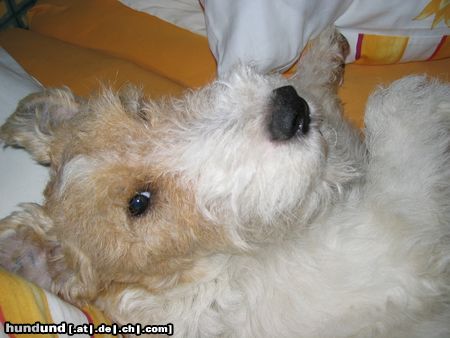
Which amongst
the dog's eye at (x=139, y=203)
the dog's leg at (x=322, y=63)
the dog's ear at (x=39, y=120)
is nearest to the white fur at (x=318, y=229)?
the dog's eye at (x=139, y=203)

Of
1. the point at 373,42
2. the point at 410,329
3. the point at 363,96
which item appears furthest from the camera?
the point at 363,96

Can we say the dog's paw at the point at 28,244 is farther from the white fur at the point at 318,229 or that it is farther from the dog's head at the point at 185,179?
the white fur at the point at 318,229

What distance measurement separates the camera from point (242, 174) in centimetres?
162

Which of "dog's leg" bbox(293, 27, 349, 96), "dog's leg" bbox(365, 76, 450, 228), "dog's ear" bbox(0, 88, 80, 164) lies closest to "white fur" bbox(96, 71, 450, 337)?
"dog's leg" bbox(365, 76, 450, 228)

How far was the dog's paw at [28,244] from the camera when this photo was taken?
1.99 metres

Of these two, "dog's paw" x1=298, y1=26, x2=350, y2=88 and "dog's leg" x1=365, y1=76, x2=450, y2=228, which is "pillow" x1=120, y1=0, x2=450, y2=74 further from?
"dog's leg" x1=365, y1=76, x2=450, y2=228

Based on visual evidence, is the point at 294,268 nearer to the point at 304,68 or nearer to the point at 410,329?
the point at 410,329

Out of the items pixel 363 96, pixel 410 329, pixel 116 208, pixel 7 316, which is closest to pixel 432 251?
pixel 410 329

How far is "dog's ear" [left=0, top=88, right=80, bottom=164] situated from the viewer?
2314 millimetres

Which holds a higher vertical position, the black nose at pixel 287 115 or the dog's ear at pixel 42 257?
the black nose at pixel 287 115

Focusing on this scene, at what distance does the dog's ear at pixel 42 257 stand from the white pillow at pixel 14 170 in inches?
17.5

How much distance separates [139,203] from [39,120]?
0.97 meters

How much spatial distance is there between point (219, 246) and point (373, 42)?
163cm

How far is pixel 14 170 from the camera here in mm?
2549
